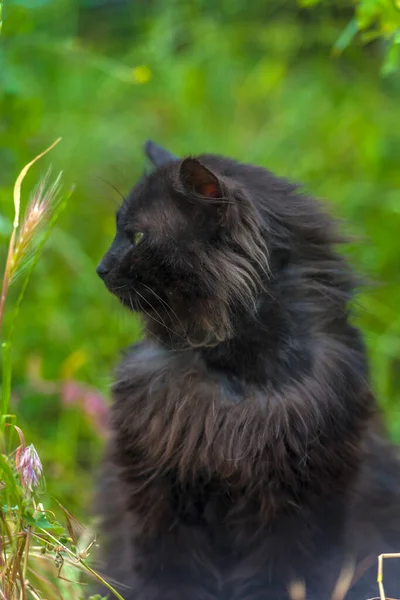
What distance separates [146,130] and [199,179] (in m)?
2.42

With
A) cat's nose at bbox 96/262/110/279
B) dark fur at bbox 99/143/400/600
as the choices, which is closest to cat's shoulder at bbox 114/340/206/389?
dark fur at bbox 99/143/400/600

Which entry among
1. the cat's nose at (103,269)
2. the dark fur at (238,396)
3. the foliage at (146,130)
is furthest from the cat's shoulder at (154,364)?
the foliage at (146,130)

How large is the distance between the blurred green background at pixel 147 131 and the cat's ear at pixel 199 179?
1.02 metres

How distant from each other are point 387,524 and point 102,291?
4.94ft

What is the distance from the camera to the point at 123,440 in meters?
1.64

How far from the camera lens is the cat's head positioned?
145cm

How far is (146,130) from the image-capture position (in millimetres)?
3764

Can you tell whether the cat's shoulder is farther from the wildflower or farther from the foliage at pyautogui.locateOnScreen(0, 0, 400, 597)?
the foliage at pyautogui.locateOnScreen(0, 0, 400, 597)

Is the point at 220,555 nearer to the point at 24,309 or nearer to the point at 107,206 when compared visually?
the point at 24,309

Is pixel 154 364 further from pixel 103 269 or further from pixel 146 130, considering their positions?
pixel 146 130

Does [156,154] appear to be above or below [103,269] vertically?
above

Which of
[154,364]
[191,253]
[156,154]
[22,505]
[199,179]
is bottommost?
[22,505]

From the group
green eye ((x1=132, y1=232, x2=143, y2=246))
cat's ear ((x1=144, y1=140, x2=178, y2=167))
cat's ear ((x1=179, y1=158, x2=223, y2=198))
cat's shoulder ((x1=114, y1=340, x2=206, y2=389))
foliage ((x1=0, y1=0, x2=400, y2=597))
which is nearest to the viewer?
cat's ear ((x1=179, y1=158, x2=223, y2=198))

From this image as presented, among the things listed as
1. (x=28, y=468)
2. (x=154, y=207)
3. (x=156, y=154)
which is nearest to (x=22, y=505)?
(x=28, y=468)
